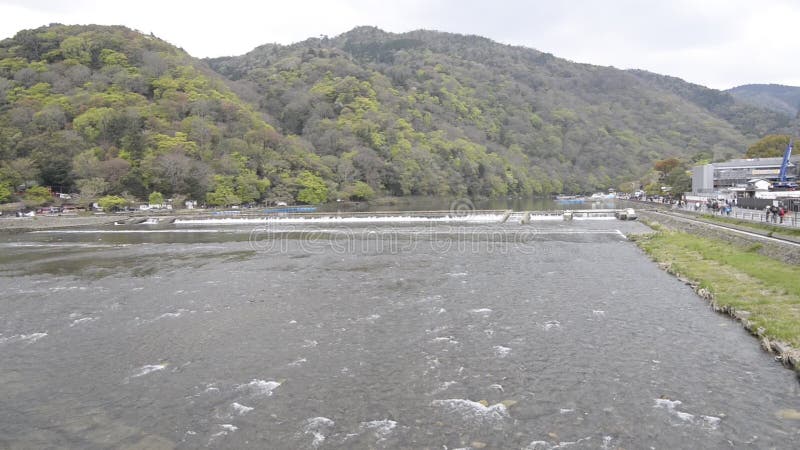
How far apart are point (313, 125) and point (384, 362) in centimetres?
8859

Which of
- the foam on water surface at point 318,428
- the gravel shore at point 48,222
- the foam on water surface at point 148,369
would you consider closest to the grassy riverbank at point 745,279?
the foam on water surface at point 318,428

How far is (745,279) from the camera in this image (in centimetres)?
1659

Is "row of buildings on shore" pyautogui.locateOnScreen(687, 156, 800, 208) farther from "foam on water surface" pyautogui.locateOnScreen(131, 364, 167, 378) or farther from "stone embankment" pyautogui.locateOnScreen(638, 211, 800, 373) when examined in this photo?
"foam on water surface" pyautogui.locateOnScreen(131, 364, 167, 378)

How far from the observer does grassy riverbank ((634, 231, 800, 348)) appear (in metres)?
12.1

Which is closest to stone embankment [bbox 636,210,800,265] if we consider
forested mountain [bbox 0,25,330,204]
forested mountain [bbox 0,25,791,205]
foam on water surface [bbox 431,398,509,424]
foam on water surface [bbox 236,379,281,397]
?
foam on water surface [bbox 431,398,509,424]

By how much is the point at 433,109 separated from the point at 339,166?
55930 millimetres

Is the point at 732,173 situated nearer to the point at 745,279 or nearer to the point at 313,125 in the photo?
the point at 745,279

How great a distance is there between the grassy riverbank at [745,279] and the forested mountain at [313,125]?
5311cm

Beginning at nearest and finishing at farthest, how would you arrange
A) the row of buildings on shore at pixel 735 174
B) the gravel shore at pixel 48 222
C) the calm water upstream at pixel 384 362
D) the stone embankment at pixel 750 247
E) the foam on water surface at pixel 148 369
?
the calm water upstream at pixel 384 362 → the stone embankment at pixel 750 247 → the foam on water surface at pixel 148 369 → the gravel shore at pixel 48 222 → the row of buildings on shore at pixel 735 174

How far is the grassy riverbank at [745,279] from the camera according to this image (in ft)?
39.8

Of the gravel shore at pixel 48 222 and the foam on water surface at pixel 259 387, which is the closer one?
the foam on water surface at pixel 259 387

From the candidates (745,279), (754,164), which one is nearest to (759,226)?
(745,279)

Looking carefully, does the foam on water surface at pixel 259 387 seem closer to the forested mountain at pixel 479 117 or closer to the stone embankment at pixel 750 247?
the stone embankment at pixel 750 247

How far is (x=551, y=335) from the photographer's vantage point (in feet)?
40.7
